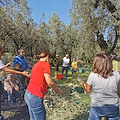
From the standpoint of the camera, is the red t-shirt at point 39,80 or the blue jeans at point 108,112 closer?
the blue jeans at point 108,112

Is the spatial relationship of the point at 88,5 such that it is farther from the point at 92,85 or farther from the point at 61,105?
the point at 92,85

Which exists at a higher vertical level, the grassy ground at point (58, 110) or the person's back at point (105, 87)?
the person's back at point (105, 87)

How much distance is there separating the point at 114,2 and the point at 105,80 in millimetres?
5573

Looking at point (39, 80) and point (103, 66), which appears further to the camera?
point (39, 80)

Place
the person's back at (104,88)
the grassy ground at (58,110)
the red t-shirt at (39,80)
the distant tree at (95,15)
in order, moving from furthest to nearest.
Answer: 1. the distant tree at (95,15)
2. the grassy ground at (58,110)
3. the red t-shirt at (39,80)
4. the person's back at (104,88)

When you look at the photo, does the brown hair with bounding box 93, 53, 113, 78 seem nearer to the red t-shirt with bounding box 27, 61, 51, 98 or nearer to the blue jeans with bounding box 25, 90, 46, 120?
the red t-shirt with bounding box 27, 61, 51, 98

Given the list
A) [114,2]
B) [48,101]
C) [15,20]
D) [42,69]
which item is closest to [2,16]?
[15,20]

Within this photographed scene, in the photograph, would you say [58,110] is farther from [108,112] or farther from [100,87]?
[100,87]

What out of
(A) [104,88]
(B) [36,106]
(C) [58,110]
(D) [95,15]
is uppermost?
(D) [95,15]

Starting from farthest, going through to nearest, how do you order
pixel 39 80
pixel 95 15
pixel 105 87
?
pixel 95 15 → pixel 39 80 → pixel 105 87

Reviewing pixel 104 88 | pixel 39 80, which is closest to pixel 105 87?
pixel 104 88

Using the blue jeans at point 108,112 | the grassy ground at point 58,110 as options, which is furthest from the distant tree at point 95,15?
the blue jeans at point 108,112

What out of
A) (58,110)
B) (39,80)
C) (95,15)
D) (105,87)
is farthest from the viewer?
(95,15)

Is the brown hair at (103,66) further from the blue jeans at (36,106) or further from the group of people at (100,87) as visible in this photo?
the blue jeans at (36,106)
